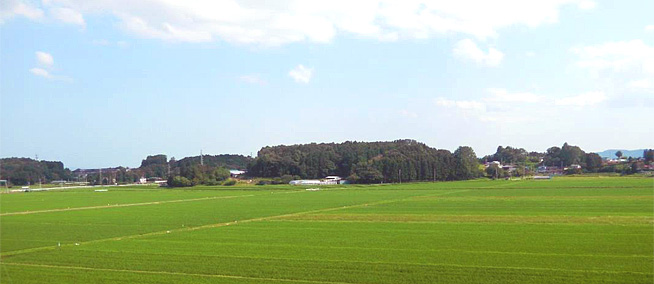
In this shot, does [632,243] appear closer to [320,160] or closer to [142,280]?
[142,280]

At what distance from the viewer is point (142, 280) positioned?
18.8 m

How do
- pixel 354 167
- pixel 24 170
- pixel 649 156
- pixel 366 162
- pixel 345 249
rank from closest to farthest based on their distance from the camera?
pixel 345 249
pixel 24 170
pixel 366 162
pixel 354 167
pixel 649 156

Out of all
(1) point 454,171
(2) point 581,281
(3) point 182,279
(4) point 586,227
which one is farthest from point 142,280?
(1) point 454,171

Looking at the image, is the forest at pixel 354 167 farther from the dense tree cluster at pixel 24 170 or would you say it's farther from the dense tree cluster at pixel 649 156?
the dense tree cluster at pixel 24 170

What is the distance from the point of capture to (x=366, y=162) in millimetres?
148375

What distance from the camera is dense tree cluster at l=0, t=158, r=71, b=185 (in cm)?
4854

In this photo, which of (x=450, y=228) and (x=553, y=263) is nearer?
(x=553, y=263)

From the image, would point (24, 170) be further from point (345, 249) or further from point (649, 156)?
point (649, 156)

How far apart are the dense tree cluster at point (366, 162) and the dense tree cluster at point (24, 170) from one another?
8078 centimetres

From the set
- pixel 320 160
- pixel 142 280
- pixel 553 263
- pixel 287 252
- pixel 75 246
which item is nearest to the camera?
pixel 142 280

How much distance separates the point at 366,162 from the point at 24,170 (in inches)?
4003

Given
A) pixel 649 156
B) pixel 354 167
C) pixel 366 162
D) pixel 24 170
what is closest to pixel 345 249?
pixel 24 170

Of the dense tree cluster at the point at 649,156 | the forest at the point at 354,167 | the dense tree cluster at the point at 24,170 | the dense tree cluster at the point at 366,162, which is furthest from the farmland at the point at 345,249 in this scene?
the dense tree cluster at the point at 649,156

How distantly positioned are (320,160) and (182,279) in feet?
468
